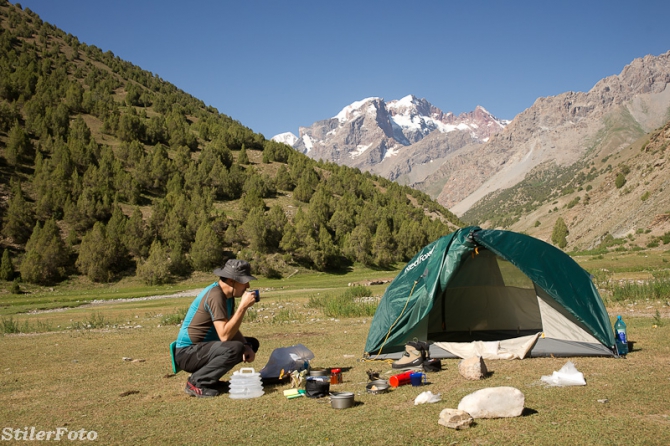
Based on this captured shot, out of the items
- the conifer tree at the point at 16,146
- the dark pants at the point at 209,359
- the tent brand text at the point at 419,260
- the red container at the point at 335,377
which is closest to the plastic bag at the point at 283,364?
the red container at the point at 335,377

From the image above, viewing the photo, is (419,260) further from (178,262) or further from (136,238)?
(136,238)

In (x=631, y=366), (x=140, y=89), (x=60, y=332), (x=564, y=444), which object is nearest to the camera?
(x=564, y=444)

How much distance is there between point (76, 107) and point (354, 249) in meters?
59.2

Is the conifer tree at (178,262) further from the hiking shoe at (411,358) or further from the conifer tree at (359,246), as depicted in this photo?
the hiking shoe at (411,358)

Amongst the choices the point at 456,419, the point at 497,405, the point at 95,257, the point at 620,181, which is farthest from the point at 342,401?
the point at 620,181

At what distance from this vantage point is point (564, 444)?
5.55 meters

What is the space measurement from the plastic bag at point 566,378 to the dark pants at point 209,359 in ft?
18.1

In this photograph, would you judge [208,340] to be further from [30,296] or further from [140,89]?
[140,89]

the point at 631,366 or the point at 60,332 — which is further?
the point at 60,332

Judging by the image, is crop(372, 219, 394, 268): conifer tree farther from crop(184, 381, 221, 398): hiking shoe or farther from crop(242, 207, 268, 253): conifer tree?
crop(184, 381, 221, 398): hiking shoe

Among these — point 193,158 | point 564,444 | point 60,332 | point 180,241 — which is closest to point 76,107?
point 193,158

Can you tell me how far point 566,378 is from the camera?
27.2ft

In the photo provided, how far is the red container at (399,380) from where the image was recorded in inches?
341

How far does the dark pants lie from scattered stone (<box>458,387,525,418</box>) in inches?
155
